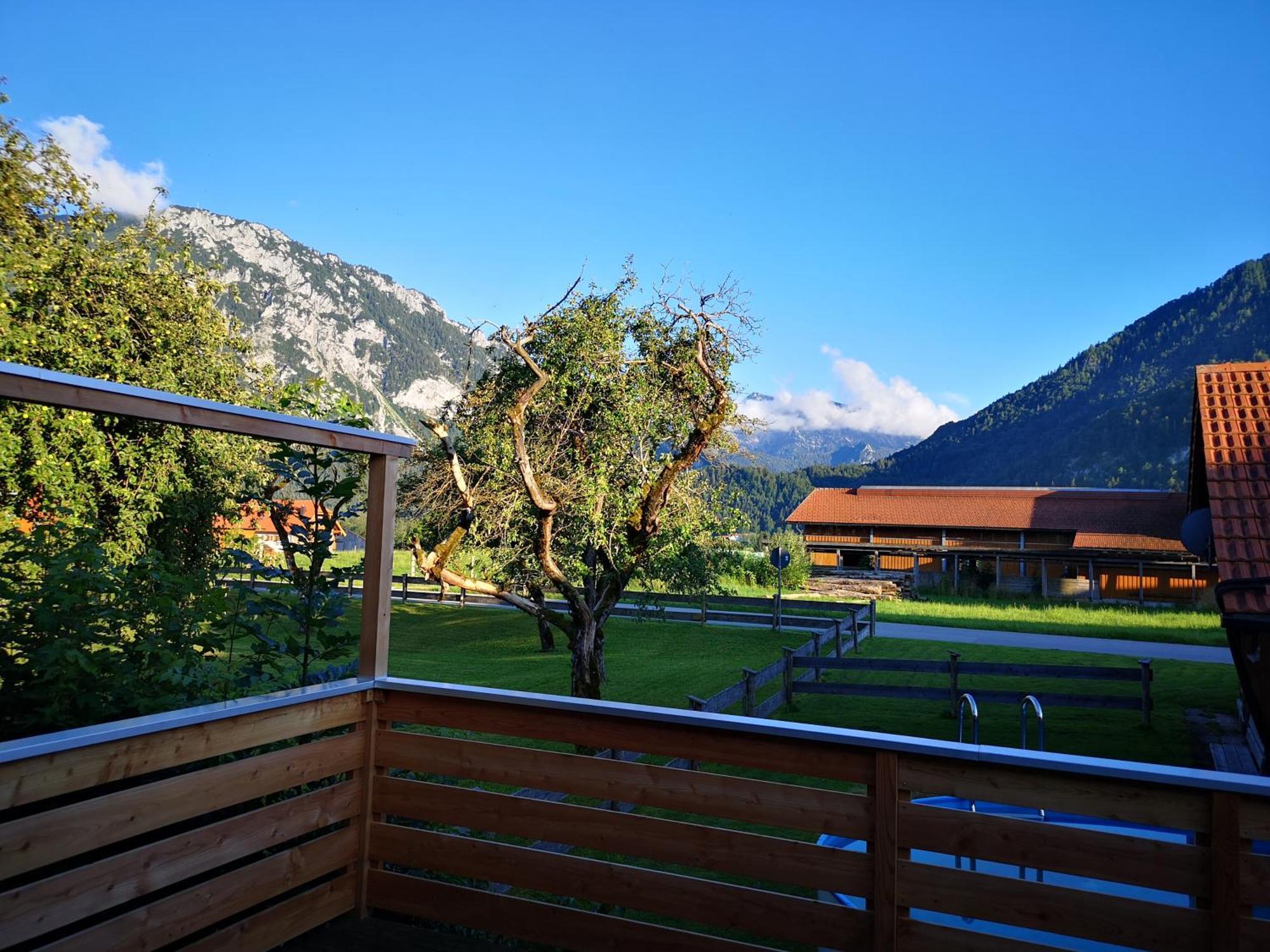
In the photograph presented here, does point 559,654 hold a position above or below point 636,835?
below

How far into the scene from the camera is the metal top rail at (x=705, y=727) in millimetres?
2238

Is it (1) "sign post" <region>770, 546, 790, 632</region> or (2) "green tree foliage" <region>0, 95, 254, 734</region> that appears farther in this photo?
(1) "sign post" <region>770, 546, 790, 632</region>

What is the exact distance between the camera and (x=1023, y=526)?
3391 centimetres

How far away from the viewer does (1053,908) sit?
2.40 metres

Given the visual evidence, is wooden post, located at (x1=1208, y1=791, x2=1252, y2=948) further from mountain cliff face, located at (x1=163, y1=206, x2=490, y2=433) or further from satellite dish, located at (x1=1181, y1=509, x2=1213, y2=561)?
mountain cliff face, located at (x1=163, y1=206, x2=490, y2=433)

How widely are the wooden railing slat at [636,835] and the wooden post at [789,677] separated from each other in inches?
307

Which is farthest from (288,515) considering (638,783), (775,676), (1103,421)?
(1103,421)

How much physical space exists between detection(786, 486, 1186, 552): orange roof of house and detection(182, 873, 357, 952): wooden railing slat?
33.1 m

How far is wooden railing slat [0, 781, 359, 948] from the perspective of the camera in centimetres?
224

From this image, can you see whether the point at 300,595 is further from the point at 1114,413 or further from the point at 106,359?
the point at 1114,413

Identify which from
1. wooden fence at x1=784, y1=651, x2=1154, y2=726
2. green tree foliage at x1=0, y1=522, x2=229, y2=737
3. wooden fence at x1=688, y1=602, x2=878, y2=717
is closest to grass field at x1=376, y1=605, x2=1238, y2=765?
wooden fence at x1=784, y1=651, x2=1154, y2=726

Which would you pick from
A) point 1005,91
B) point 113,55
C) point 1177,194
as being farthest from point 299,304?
point 1005,91

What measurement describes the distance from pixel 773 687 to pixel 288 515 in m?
8.42

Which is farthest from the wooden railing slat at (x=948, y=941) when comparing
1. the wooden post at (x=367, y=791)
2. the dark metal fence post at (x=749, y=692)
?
the dark metal fence post at (x=749, y=692)
